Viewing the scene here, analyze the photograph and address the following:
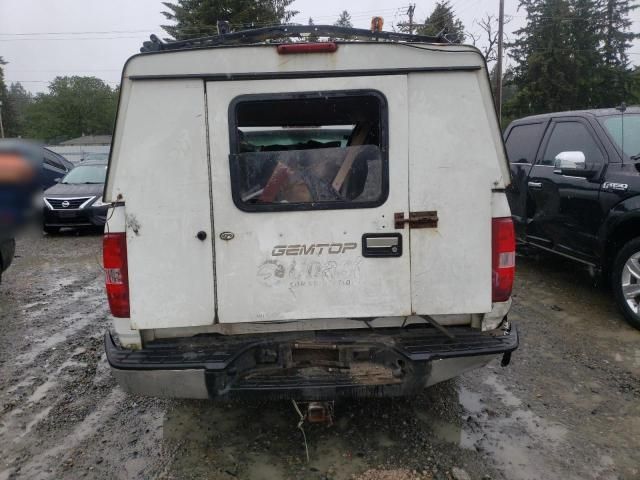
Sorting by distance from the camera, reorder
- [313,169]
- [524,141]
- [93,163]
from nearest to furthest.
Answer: [313,169] < [524,141] < [93,163]

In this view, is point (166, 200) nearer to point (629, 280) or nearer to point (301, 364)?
point (301, 364)

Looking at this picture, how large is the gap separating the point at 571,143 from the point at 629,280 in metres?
1.91

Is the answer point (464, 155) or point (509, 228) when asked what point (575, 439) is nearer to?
point (509, 228)

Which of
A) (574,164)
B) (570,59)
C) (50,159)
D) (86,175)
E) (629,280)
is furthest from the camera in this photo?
(570,59)

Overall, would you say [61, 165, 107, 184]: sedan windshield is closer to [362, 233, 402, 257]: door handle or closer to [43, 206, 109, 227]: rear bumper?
[43, 206, 109, 227]: rear bumper

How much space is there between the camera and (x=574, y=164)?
560cm

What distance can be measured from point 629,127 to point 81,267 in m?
8.13

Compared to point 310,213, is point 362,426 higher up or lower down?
lower down

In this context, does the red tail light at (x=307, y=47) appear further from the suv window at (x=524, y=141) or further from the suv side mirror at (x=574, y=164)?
the suv window at (x=524, y=141)

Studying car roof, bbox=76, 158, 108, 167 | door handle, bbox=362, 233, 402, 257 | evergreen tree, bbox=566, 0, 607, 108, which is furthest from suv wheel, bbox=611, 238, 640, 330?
evergreen tree, bbox=566, 0, 607, 108

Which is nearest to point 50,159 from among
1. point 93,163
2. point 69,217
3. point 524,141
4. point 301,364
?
point 301,364

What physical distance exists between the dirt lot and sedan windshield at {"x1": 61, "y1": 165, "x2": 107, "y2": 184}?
776cm

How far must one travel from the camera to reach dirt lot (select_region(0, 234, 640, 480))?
10.2 ft

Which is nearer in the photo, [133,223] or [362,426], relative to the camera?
[133,223]
